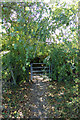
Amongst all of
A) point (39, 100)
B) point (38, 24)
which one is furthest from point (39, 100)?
point (38, 24)

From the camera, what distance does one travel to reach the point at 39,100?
6.66 feet

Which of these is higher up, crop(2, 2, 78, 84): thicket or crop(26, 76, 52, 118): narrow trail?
crop(2, 2, 78, 84): thicket

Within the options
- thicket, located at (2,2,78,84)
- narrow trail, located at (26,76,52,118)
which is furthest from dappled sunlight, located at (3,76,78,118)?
thicket, located at (2,2,78,84)

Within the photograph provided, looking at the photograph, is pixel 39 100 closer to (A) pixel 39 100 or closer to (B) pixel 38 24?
(A) pixel 39 100

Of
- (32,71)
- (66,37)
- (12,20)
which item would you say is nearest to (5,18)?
(12,20)

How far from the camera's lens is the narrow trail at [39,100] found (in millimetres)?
1731

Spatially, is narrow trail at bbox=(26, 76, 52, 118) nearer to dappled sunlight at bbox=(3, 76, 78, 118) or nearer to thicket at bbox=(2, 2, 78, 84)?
dappled sunlight at bbox=(3, 76, 78, 118)

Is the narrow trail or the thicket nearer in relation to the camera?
the thicket

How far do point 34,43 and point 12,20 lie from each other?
1.15 feet

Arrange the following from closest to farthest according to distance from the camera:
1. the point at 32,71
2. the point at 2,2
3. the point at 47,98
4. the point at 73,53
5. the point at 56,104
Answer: the point at 2,2, the point at 73,53, the point at 56,104, the point at 47,98, the point at 32,71

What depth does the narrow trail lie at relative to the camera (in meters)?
1.73

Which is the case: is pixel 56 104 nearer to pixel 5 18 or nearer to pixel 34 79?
pixel 34 79

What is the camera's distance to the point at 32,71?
2322mm

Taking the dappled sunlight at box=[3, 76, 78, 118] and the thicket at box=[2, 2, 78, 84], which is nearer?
the thicket at box=[2, 2, 78, 84]
